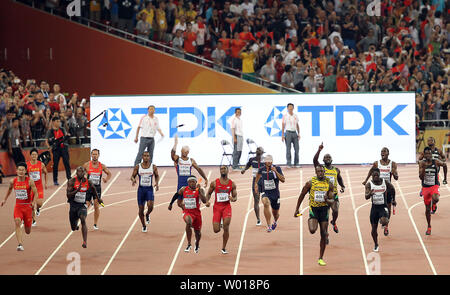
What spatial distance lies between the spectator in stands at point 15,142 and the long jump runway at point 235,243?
2.52 meters

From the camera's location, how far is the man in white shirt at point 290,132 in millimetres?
25203

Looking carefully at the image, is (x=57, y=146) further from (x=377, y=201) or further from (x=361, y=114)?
(x=377, y=201)

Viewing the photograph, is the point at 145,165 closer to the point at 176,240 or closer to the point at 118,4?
the point at 176,240

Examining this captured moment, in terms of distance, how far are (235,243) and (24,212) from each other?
4293 millimetres

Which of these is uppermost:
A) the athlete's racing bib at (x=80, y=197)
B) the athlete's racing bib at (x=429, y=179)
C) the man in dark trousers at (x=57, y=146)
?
the man in dark trousers at (x=57, y=146)

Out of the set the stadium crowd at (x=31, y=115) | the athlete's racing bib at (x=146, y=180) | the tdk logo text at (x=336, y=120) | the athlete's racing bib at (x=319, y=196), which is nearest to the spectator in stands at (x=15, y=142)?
the stadium crowd at (x=31, y=115)

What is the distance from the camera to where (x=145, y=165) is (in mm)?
18906

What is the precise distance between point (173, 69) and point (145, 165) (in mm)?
11918

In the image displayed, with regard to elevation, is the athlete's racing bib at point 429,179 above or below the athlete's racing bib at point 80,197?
above

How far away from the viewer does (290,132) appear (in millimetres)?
25219

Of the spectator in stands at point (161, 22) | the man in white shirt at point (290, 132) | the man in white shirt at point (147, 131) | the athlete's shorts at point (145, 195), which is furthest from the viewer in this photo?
the spectator in stands at point (161, 22)

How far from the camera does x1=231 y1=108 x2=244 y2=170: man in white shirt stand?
25.0 meters

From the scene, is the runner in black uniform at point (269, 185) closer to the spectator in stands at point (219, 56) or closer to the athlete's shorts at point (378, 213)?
the athlete's shorts at point (378, 213)

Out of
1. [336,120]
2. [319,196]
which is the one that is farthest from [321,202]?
[336,120]
